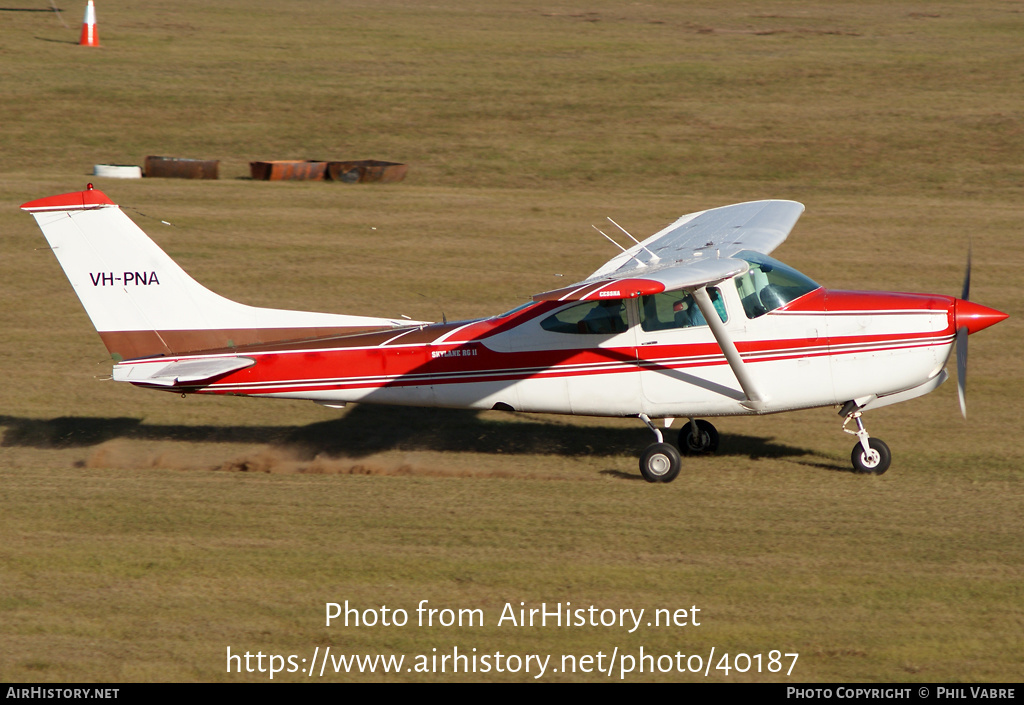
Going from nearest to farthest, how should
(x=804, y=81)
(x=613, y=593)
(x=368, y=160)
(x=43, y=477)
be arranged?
1. (x=613, y=593)
2. (x=43, y=477)
3. (x=368, y=160)
4. (x=804, y=81)

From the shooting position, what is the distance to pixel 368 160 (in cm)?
2439

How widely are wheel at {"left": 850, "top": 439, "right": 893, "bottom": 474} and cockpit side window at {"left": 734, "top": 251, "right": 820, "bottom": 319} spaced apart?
1.81m

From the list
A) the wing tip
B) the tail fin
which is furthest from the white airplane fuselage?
the wing tip

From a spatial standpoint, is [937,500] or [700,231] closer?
[937,500]

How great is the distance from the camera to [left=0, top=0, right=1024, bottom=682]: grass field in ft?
25.8

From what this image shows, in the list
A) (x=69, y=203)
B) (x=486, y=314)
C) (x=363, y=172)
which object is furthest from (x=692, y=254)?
(x=363, y=172)

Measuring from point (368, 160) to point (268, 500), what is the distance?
15.6m

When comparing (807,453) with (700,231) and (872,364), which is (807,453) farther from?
(700,231)

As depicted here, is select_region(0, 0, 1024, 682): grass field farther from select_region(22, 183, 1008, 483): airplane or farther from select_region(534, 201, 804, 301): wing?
select_region(534, 201, 804, 301): wing

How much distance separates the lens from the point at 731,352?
9.87 metres

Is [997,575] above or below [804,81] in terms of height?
below

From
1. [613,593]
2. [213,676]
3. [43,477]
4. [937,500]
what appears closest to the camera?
[213,676]

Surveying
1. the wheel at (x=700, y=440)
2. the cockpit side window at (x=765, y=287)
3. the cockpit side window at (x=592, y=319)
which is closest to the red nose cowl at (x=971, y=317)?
the cockpit side window at (x=765, y=287)

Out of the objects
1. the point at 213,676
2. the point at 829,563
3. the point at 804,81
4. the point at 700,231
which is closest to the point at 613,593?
the point at 829,563
